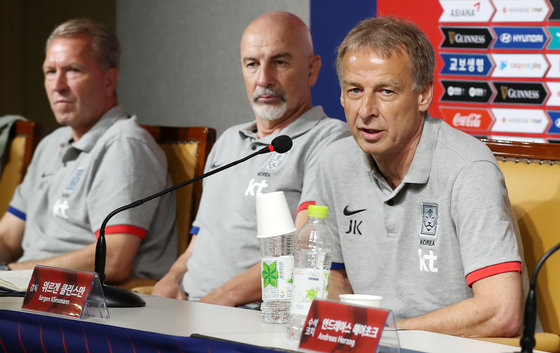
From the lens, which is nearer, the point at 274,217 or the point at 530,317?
the point at 530,317

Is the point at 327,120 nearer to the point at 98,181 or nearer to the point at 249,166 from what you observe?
the point at 249,166

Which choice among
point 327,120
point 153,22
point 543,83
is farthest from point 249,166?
point 153,22

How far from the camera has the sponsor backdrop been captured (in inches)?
96.7

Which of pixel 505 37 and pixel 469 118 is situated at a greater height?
pixel 505 37

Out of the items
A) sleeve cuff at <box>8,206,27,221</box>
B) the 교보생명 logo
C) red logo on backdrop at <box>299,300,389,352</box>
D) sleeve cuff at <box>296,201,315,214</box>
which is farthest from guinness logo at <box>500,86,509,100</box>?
sleeve cuff at <box>8,206,27,221</box>

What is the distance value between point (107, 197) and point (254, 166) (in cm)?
55

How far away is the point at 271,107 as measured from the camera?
8.02 ft

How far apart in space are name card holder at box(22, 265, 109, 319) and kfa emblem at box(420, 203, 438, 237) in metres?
0.71

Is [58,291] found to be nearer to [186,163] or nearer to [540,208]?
[540,208]

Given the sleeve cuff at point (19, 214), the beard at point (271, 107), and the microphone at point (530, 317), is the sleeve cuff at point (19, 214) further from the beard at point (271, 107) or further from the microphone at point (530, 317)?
the microphone at point (530, 317)

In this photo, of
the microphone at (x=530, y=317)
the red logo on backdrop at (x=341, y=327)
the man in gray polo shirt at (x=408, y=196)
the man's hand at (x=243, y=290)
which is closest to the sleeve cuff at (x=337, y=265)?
the man in gray polo shirt at (x=408, y=196)

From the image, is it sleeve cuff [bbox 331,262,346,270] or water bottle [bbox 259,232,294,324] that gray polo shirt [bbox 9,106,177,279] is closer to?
sleeve cuff [bbox 331,262,346,270]

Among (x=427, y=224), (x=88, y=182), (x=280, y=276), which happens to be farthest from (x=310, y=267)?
(x=88, y=182)

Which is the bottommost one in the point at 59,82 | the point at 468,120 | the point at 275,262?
the point at 275,262
